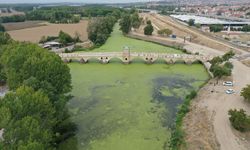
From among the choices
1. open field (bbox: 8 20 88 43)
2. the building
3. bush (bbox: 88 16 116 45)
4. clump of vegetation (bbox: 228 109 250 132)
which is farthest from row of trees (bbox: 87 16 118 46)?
clump of vegetation (bbox: 228 109 250 132)

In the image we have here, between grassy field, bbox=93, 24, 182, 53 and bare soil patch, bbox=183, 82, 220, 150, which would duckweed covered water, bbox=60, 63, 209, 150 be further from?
grassy field, bbox=93, 24, 182, 53

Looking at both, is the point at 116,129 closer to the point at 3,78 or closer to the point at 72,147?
the point at 72,147

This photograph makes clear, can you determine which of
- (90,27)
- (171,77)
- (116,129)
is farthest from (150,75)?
(90,27)

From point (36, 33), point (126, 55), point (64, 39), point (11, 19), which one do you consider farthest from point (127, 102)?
point (11, 19)

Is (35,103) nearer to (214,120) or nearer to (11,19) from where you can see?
(214,120)

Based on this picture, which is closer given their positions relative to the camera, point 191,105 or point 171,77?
point 191,105
